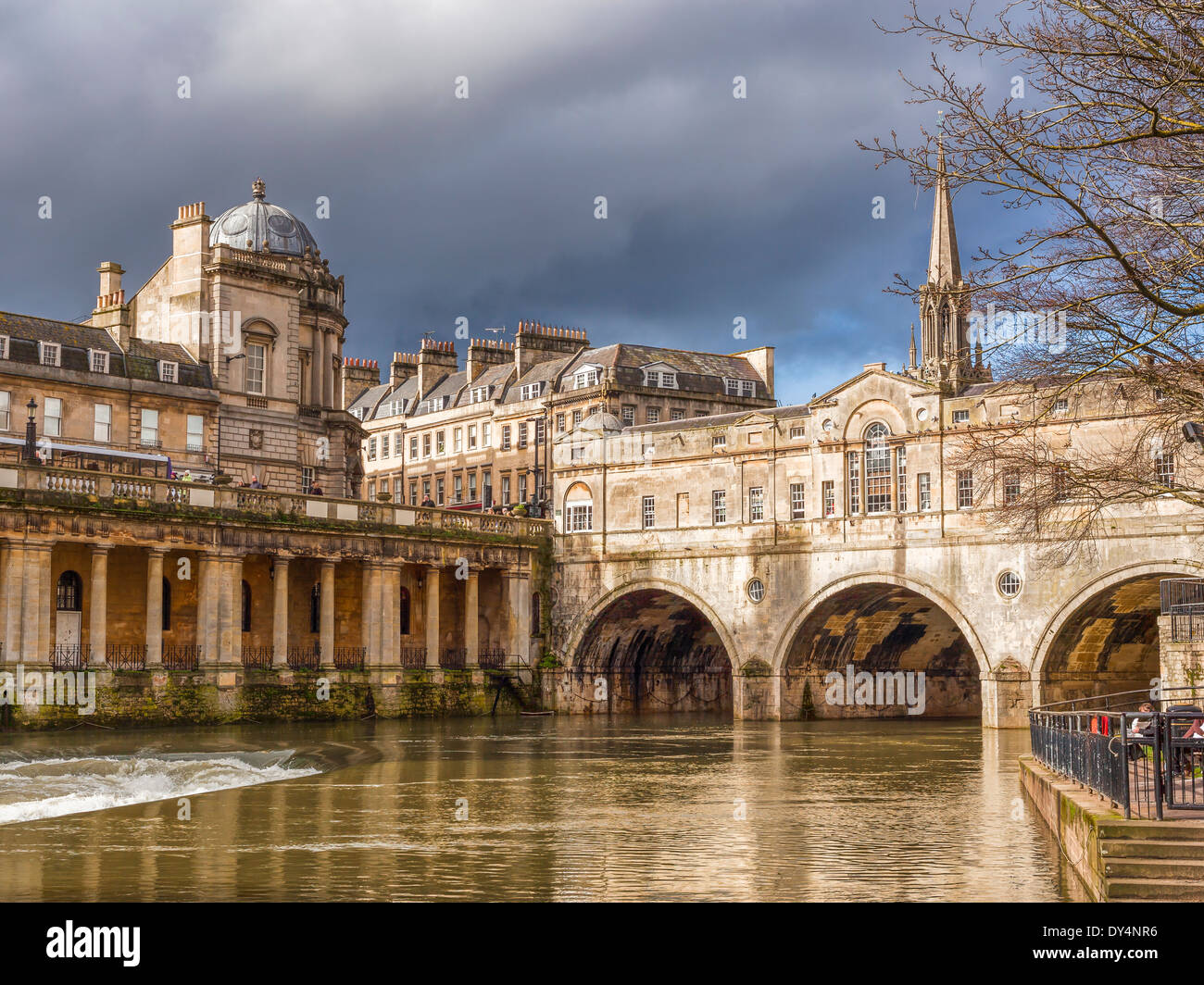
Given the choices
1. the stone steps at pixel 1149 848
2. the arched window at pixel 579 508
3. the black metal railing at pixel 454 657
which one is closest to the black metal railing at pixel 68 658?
the black metal railing at pixel 454 657

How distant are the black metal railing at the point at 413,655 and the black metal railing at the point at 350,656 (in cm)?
228

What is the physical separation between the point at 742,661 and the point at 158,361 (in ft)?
75.5

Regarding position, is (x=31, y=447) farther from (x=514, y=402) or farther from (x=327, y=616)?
(x=514, y=402)

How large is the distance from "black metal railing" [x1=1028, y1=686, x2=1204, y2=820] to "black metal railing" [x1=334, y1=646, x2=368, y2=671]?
104ft

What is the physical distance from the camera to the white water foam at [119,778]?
73.1 feet

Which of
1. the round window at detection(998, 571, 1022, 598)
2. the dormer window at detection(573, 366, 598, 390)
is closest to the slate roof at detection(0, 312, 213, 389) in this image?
the dormer window at detection(573, 366, 598, 390)

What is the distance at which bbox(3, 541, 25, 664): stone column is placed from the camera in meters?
39.0

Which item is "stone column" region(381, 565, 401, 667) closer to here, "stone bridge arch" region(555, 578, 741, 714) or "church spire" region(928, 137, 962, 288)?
"stone bridge arch" region(555, 578, 741, 714)

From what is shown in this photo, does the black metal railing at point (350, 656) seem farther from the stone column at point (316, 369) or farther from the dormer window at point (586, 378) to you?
the dormer window at point (586, 378)

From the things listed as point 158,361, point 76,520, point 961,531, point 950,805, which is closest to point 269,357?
point 158,361

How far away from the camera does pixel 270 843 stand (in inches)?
709

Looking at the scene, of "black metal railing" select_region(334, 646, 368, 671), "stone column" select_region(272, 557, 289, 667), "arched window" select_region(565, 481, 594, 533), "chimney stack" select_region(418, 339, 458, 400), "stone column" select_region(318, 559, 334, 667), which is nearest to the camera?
"stone column" select_region(272, 557, 289, 667)

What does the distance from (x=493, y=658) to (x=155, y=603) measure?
15.2 m

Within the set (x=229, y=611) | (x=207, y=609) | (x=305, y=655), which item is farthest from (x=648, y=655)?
(x=207, y=609)
